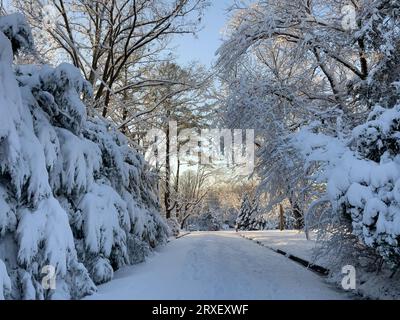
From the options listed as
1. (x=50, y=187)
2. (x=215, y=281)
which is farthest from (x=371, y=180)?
(x=50, y=187)

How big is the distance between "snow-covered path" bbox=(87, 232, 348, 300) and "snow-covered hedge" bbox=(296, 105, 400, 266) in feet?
3.91

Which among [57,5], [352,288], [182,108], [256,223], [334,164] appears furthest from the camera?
[256,223]

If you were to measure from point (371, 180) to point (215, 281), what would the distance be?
2862mm

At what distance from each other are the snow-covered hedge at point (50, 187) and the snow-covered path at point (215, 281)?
50cm

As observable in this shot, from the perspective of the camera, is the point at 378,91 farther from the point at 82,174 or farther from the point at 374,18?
the point at 82,174

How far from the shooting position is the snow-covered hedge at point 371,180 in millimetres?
4508

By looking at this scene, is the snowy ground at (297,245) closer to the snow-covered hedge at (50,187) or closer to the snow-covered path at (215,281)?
the snow-covered path at (215,281)

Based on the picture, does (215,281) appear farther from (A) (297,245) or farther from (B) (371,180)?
(A) (297,245)

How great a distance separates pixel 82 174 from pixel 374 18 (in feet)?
19.0

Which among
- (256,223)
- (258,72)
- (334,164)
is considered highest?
(258,72)

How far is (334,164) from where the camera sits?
213 inches

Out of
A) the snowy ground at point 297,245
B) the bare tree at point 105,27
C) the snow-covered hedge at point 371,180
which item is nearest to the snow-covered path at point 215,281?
the snowy ground at point 297,245

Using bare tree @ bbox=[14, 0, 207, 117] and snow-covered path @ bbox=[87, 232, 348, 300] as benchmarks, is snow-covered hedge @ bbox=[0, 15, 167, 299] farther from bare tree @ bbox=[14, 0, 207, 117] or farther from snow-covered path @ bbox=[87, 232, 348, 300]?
bare tree @ bbox=[14, 0, 207, 117]

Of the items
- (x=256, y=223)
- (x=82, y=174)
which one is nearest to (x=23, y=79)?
(x=82, y=174)
